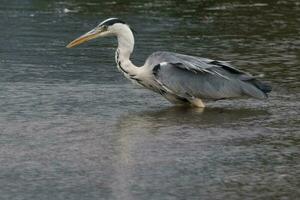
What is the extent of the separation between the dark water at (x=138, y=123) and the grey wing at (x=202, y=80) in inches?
7.9

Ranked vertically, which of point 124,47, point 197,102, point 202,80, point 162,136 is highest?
point 124,47

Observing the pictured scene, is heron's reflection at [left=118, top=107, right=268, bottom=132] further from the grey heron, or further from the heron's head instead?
the heron's head

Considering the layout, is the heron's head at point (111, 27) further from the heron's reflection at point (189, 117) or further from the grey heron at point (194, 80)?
the heron's reflection at point (189, 117)

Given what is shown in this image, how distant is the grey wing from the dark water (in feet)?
0.66

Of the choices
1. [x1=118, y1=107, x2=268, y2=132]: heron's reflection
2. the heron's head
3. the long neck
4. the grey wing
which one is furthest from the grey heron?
the heron's head

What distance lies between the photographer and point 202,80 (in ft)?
34.3

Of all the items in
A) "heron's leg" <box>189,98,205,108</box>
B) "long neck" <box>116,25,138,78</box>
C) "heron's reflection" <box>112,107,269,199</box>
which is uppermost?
"long neck" <box>116,25,138,78</box>

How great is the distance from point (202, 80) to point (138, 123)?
1124 mm

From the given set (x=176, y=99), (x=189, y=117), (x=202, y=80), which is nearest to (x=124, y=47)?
(x=176, y=99)

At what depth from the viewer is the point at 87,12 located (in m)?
19.1

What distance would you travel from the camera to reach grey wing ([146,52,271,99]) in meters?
10.4

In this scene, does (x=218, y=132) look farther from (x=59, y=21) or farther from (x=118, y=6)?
(x=118, y=6)

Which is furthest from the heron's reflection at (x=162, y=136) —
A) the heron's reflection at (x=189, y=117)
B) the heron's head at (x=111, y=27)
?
the heron's head at (x=111, y=27)

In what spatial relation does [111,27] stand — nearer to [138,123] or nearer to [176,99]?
[176,99]
